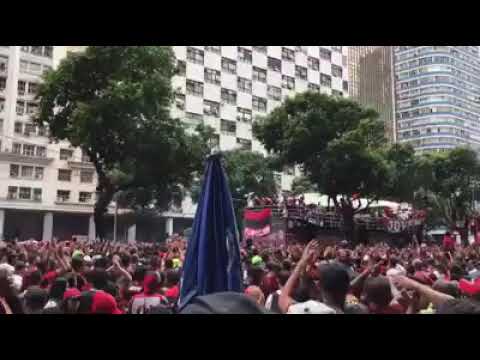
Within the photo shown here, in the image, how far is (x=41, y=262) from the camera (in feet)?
25.9

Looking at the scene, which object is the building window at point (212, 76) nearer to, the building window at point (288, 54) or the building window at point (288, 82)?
the building window at point (288, 82)

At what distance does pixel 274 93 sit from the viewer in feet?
173

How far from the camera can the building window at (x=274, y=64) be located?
52.7 metres

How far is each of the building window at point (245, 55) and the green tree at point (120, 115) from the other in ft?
92.3

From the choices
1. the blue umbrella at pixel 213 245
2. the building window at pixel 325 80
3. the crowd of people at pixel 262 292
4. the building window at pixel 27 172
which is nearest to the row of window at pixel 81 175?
the building window at pixel 27 172

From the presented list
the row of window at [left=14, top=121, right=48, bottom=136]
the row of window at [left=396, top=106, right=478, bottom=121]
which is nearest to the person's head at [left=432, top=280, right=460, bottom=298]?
the row of window at [left=14, top=121, right=48, bottom=136]

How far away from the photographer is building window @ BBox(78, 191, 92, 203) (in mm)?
43562

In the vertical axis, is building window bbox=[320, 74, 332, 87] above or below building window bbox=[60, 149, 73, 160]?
above

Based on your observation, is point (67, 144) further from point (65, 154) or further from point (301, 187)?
point (301, 187)

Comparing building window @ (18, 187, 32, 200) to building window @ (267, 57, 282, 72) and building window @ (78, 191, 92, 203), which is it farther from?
building window @ (267, 57, 282, 72)

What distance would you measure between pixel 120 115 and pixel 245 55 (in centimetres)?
3183

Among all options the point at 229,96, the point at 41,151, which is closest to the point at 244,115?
the point at 229,96

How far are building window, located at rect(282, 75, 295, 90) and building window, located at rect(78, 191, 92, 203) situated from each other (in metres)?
22.8
